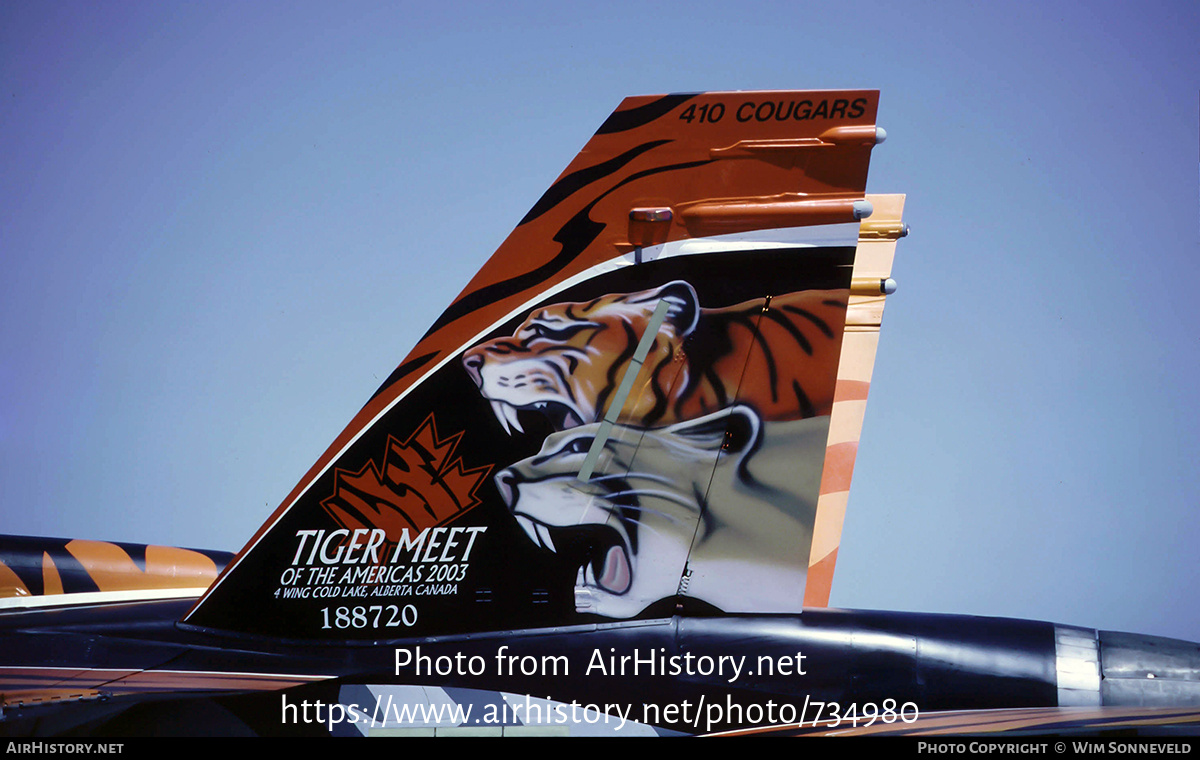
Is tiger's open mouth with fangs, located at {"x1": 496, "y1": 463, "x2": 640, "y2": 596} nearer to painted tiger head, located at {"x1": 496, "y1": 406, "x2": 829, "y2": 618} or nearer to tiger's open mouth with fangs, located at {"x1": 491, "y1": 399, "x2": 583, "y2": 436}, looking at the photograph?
painted tiger head, located at {"x1": 496, "y1": 406, "x2": 829, "y2": 618}

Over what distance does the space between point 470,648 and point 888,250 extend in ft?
11.8

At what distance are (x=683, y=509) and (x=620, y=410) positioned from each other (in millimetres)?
474

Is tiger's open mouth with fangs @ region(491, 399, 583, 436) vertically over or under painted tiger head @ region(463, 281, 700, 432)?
under

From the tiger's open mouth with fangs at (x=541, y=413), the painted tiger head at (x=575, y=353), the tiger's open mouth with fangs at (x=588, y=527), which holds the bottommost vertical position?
the tiger's open mouth with fangs at (x=588, y=527)

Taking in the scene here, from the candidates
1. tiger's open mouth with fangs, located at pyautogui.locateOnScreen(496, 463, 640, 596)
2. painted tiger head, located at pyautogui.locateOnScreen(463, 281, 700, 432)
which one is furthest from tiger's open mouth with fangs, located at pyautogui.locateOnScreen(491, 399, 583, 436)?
tiger's open mouth with fangs, located at pyautogui.locateOnScreen(496, 463, 640, 596)

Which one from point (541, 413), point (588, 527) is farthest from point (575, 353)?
point (588, 527)

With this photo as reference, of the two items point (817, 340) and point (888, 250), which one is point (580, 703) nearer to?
point (817, 340)

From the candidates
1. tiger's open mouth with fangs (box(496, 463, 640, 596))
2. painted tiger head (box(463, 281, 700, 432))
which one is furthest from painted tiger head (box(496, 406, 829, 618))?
painted tiger head (box(463, 281, 700, 432))

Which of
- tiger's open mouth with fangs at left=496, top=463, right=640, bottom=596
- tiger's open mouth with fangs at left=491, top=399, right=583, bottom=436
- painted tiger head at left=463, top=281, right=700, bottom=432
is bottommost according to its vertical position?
tiger's open mouth with fangs at left=496, top=463, right=640, bottom=596

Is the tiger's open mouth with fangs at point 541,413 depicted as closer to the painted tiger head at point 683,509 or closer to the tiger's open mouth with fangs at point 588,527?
the painted tiger head at point 683,509

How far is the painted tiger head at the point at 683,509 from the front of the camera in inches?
146

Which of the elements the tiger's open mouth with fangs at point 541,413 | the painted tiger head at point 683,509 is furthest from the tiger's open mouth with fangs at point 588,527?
the tiger's open mouth with fangs at point 541,413

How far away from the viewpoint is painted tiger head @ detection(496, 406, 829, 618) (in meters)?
3.72

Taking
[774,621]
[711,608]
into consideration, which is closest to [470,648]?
[711,608]
